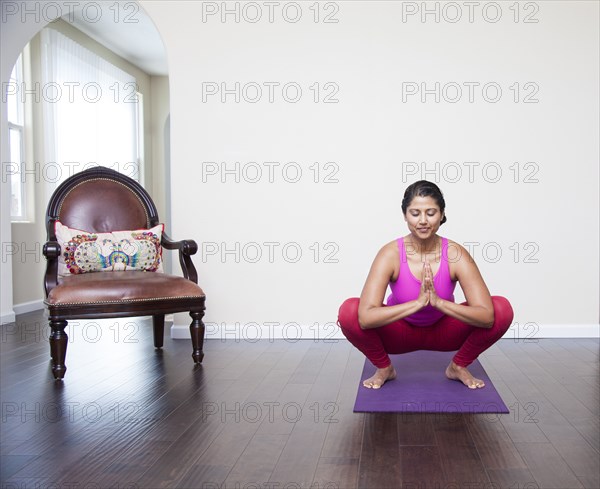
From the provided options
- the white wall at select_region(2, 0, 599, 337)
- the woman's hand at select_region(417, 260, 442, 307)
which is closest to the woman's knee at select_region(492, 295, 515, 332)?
the woman's hand at select_region(417, 260, 442, 307)

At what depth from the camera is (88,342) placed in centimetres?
462

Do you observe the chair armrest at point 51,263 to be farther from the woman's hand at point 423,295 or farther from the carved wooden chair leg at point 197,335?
the woman's hand at point 423,295

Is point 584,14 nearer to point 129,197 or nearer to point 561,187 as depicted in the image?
point 561,187

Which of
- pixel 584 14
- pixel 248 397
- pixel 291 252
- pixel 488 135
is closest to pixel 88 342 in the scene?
pixel 291 252

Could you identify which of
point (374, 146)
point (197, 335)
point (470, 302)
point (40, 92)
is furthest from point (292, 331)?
point (40, 92)

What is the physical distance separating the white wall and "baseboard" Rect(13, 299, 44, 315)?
95.3 inches

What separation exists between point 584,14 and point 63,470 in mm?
4189

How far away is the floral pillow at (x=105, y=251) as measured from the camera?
3.93 meters

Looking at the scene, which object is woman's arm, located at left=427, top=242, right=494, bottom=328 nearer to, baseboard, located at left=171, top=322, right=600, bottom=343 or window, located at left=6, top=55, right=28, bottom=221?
baseboard, located at left=171, top=322, right=600, bottom=343

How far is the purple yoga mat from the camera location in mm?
2723

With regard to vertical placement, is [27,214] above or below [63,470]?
above

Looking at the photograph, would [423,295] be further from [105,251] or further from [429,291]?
[105,251]

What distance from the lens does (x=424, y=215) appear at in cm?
285

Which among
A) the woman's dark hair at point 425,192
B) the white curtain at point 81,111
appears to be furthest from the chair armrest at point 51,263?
the white curtain at point 81,111
